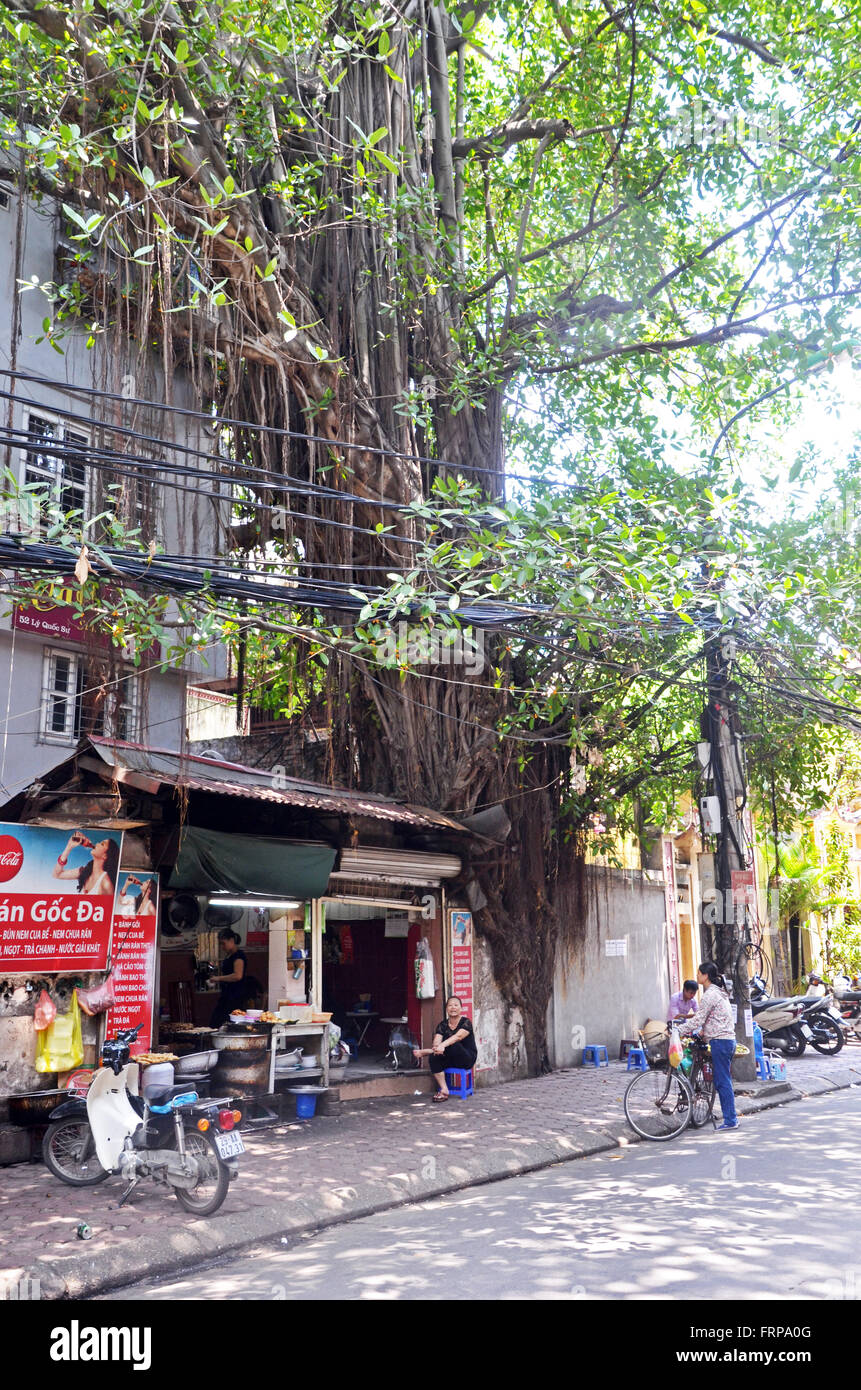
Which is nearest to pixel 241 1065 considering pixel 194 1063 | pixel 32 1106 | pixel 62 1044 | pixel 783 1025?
pixel 194 1063

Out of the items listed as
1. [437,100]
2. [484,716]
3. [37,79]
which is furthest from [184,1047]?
[437,100]

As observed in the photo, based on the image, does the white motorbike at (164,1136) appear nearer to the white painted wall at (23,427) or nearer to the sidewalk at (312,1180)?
the sidewalk at (312,1180)

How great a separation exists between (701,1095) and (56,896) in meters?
6.25

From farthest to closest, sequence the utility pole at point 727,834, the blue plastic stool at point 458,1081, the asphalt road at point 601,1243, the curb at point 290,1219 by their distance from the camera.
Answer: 1. the utility pole at point 727,834
2. the blue plastic stool at point 458,1081
3. the curb at point 290,1219
4. the asphalt road at point 601,1243

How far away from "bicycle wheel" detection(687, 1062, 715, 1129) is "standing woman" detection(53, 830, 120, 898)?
18.7ft

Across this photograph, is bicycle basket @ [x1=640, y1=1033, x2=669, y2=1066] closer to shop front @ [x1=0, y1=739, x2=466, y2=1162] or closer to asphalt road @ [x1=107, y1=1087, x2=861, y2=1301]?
asphalt road @ [x1=107, y1=1087, x2=861, y2=1301]

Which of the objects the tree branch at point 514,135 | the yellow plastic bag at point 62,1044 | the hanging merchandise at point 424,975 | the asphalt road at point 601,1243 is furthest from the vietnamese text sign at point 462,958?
the tree branch at point 514,135

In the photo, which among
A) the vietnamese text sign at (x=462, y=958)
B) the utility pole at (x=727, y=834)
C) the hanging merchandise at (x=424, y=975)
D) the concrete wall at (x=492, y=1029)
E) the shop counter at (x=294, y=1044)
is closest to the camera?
the shop counter at (x=294, y=1044)

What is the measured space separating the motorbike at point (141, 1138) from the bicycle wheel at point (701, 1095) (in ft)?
15.8

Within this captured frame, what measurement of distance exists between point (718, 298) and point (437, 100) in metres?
3.75

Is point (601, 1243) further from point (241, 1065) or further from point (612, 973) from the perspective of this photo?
point (612, 973)

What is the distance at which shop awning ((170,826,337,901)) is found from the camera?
30.0 ft

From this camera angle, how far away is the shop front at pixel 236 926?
8320mm

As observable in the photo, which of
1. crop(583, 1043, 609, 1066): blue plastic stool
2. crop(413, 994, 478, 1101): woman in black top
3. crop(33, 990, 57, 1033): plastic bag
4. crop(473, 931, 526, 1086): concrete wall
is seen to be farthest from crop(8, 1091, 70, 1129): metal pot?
crop(583, 1043, 609, 1066): blue plastic stool
